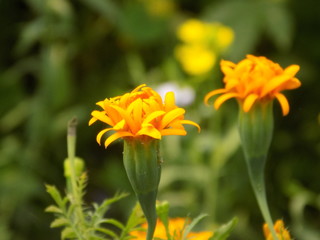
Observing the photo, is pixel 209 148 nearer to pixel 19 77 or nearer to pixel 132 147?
pixel 19 77

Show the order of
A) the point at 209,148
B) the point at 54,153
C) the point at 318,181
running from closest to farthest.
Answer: the point at 209,148 < the point at 318,181 < the point at 54,153

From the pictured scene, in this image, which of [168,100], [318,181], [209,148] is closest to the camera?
[168,100]

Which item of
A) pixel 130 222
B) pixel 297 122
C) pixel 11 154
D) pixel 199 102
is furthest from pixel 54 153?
pixel 130 222

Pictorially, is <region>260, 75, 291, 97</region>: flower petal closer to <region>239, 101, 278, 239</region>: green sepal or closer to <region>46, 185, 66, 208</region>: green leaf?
<region>239, 101, 278, 239</region>: green sepal

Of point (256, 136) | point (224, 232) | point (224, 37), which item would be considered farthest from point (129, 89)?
point (224, 232)

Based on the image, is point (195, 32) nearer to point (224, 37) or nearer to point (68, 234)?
point (224, 37)

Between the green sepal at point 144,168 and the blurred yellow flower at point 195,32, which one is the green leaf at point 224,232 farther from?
the blurred yellow flower at point 195,32

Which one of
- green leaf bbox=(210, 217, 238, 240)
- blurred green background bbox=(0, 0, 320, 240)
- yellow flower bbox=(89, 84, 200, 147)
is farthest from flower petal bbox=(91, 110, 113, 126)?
blurred green background bbox=(0, 0, 320, 240)
